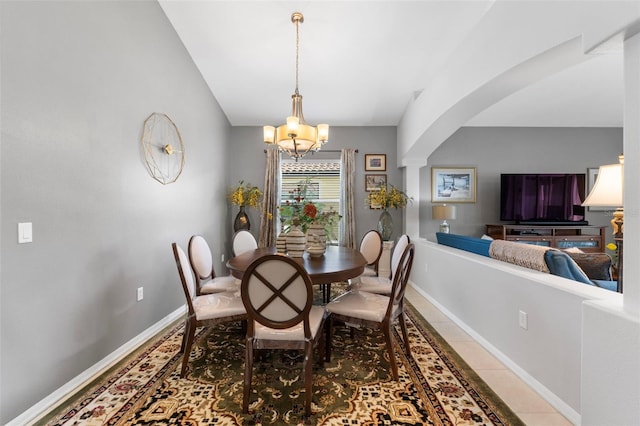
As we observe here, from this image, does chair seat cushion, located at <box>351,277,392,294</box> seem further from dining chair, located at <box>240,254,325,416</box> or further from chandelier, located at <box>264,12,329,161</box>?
chandelier, located at <box>264,12,329,161</box>

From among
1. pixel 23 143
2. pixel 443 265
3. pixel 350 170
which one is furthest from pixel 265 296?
pixel 350 170

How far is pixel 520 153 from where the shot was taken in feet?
18.0

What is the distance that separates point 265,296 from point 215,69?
11.5 feet

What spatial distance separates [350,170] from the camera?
17.4 feet

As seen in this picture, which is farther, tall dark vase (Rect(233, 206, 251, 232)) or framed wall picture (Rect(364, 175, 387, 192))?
framed wall picture (Rect(364, 175, 387, 192))

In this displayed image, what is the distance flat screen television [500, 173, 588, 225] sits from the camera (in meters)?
Answer: 5.03

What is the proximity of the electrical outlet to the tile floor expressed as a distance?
0.36m

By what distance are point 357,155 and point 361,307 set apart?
12.3 ft

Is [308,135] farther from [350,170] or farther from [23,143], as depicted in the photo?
[350,170]

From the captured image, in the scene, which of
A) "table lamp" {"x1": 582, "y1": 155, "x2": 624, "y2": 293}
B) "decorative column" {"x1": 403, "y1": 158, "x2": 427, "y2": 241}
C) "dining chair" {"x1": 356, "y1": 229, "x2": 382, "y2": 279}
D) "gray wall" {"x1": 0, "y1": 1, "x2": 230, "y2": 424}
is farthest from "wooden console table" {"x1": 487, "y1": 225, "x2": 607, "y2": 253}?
"gray wall" {"x1": 0, "y1": 1, "x2": 230, "y2": 424}

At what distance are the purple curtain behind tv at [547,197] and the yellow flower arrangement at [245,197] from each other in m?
4.42

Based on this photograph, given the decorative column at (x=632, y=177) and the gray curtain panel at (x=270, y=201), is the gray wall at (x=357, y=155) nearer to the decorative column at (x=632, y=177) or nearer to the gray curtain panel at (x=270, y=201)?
the gray curtain panel at (x=270, y=201)

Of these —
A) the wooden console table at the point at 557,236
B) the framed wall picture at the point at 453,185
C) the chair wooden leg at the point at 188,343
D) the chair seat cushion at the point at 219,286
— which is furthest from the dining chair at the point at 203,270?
the wooden console table at the point at 557,236

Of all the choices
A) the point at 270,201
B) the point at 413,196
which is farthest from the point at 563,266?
the point at 270,201
